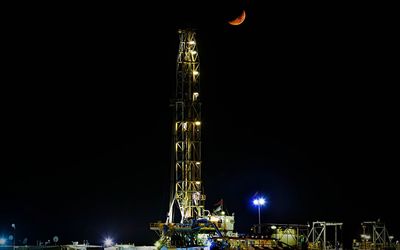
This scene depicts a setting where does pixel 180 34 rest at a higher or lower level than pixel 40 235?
higher

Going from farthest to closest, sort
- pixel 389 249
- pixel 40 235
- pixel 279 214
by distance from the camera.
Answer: pixel 40 235, pixel 279 214, pixel 389 249

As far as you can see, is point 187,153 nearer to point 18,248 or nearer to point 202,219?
point 202,219

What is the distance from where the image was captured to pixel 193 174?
46.8m

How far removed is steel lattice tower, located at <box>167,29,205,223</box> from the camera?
46406mm

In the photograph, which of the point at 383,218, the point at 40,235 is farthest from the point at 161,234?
the point at 40,235

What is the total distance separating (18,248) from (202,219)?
20.0 meters

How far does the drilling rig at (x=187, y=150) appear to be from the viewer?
4597 cm

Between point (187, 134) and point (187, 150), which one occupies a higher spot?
point (187, 134)

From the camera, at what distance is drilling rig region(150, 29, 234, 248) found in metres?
46.0

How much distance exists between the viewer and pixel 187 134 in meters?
47.2

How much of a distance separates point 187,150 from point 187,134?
136 cm

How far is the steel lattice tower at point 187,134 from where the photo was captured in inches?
1827

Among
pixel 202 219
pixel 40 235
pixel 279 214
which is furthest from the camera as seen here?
pixel 40 235

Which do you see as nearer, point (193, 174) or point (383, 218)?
point (193, 174)
